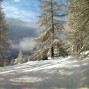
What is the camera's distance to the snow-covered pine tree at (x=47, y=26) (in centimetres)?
3478

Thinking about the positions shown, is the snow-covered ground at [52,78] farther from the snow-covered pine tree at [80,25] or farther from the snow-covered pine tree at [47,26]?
the snow-covered pine tree at [47,26]

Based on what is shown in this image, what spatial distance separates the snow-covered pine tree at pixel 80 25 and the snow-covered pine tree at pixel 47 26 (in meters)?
17.0

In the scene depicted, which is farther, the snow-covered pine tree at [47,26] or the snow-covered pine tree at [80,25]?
the snow-covered pine tree at [47,26]

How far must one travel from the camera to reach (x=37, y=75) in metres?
13.7

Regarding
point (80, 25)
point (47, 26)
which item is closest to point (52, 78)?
point (80, 25)

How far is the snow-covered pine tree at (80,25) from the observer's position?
1627 centimetres

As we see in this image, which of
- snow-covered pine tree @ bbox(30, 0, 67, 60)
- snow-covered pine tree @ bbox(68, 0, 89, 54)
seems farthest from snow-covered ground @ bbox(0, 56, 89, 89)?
snow-covered pine tree @ bbox(30, 0, 67, 60)

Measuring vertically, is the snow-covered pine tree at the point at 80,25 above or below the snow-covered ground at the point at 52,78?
above

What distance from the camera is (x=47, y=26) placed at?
3547 centimetres

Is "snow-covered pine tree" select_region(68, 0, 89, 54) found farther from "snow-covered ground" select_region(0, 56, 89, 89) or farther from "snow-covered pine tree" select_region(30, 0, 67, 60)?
"snow-covered pine tree" select_region(30, 0, 67, 60)

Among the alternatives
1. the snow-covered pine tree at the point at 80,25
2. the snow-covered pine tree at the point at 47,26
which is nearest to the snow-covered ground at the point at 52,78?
the snow-covered pine tree at the point at 80,25

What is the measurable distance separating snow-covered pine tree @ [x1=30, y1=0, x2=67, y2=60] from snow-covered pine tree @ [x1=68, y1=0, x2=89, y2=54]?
670 inches

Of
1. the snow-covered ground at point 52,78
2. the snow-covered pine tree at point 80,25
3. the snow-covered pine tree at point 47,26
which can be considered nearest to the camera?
the snow-covered ground at point 52,78

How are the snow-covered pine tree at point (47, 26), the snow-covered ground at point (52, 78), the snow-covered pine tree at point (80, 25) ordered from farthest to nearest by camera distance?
the snow-covered pine tree at point (47, 26), the snow-covered pine tree at point (80, 25), the snow-covered ground at point (52, 78)
